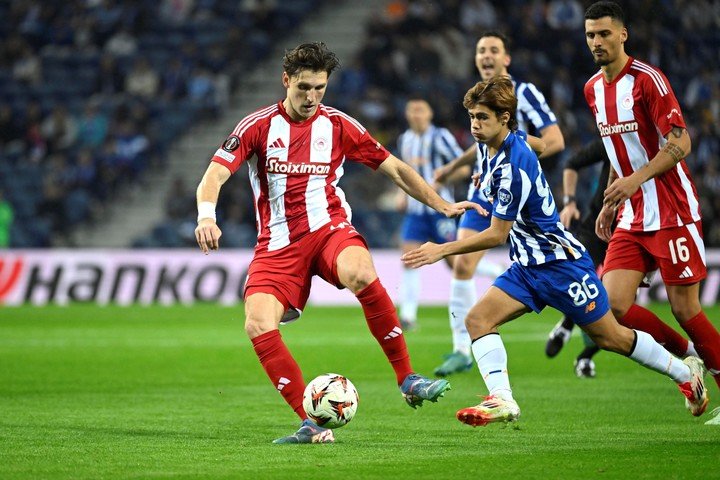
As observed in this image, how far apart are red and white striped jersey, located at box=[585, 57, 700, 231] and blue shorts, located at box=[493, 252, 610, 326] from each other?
0.68 metres

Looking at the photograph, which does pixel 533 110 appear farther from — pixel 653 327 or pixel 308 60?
pixel 308 60

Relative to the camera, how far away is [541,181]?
6.73 metres

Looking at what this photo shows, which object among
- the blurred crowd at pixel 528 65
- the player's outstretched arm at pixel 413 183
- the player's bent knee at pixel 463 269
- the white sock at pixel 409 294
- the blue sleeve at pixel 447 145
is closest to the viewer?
the player's outstretched arm at pixel 413 183

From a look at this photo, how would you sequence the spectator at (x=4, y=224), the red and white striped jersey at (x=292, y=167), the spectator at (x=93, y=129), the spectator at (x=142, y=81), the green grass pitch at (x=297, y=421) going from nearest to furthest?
the green grass pitch at (x=297, y=421), the red and white striped jersey at (x=292, y=167), the spectator at (x=4, y=224), the spectator at (x=93, y=129), the spectator at (x=142, y=81)

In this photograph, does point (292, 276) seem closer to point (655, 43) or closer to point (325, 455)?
point (325, 455)

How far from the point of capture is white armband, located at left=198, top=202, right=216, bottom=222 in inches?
254

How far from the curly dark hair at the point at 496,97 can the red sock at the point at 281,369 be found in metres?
1.71

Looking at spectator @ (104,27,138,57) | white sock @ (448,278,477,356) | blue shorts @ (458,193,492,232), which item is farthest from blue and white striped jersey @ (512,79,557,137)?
spectator @ (104,27,138,57)

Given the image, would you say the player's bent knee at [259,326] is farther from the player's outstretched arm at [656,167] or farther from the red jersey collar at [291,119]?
the player's outstretched arm at [656,167]

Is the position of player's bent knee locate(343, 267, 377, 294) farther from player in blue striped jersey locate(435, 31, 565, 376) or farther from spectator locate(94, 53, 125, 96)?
spectator locate(94, 53, 125, 96)

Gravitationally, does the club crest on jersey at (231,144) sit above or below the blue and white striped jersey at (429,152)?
below

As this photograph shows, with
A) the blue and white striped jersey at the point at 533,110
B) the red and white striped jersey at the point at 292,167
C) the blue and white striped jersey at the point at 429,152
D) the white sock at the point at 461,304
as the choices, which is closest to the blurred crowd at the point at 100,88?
the blue and white striped jersey at the point at 429,152

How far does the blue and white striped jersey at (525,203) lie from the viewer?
6605 millimetres

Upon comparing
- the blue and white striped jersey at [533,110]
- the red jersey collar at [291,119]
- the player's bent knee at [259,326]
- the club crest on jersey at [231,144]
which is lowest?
the player's bent knee at [259,326]
